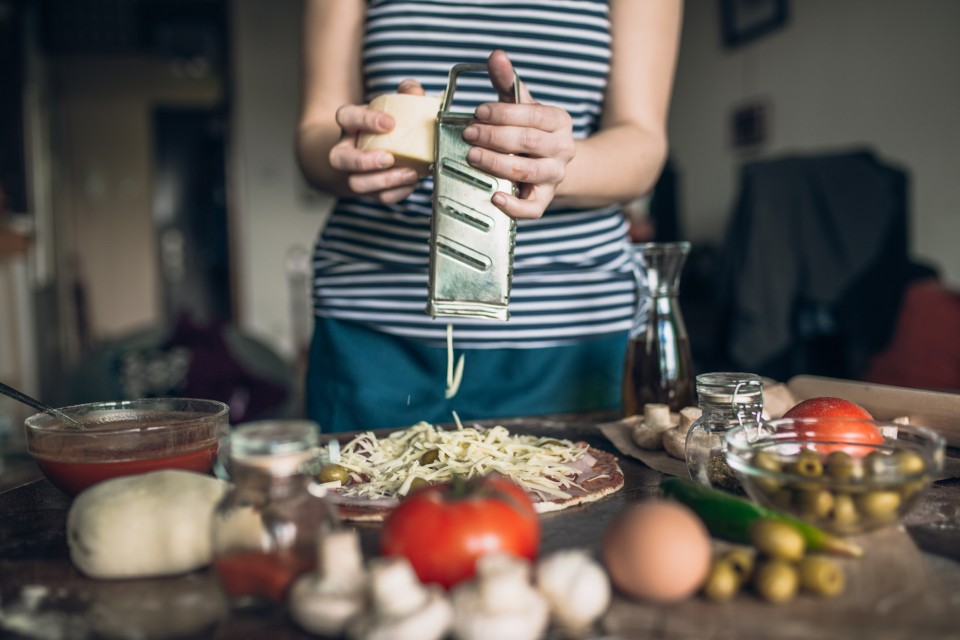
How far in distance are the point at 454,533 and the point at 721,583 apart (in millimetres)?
218

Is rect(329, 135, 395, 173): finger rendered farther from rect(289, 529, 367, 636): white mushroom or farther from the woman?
rect(289, 529, 367, 636): white mushroom

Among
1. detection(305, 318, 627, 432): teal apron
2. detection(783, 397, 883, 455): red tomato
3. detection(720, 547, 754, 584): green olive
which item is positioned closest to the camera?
detection(720, 547, 754, 584): green olive

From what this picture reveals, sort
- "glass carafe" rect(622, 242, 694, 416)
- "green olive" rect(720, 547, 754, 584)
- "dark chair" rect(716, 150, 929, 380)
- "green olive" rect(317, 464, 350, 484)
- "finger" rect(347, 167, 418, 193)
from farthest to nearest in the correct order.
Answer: "dark chair" rect(716, 150, 929, 380) → "glass carafe" rect(622, 242, 694, 416) → "finger" rect(347, 167, 418, 193) → "green olive" rect(317, 464, 350, 484) → "green olive" rect(720, 547, 754, 584)

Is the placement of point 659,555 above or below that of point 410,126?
below

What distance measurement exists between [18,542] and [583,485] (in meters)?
0.63

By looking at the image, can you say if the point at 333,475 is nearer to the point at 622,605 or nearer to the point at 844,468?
the point at 622,605

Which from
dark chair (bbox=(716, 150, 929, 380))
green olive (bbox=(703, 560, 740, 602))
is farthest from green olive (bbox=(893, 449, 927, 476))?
dark chair (bbox=(716, 150, 929, 380))

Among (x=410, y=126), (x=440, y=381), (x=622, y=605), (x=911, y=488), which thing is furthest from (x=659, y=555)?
(x=440, y=381)

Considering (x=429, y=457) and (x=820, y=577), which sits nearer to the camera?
(x=820, y=577)

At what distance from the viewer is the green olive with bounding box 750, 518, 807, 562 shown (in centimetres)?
70

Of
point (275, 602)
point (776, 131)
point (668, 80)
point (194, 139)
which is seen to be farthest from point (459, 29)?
point (194, 139)

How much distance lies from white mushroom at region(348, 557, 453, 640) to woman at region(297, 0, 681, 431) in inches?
35.3

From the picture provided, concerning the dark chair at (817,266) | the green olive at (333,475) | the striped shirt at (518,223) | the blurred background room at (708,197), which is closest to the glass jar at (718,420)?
the green olive at (333,475)

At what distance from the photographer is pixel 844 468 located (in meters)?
0.78
